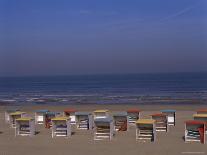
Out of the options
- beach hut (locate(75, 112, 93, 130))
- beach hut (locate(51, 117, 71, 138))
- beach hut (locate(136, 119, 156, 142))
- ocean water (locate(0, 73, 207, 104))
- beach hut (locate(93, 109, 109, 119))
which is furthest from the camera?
ocean water (locate(0, 73, 207, 104))

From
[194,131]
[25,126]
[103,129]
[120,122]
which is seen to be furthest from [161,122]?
[25,126]

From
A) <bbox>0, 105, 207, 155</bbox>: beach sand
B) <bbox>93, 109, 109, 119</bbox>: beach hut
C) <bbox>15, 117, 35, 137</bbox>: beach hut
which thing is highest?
<bbox>93, 109, 109, 119</bbox>: beach hut

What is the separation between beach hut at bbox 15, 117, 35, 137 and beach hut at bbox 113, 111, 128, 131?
3321 mm

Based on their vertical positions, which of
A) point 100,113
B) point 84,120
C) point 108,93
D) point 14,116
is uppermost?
point 108,93

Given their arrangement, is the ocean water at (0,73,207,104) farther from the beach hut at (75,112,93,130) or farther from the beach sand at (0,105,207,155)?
the beach sand at (0,105,207,155)

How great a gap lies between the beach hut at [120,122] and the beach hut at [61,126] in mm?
2139

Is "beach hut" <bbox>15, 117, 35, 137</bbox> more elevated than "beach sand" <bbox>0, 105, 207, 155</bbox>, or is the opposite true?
"beach hut" <bbox>15, 117, 35, 137</bbox>

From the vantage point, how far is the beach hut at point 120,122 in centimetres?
1631

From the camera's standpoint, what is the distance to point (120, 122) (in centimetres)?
1655

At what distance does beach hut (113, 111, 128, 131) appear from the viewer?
16.3m

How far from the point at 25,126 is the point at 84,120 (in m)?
2.67

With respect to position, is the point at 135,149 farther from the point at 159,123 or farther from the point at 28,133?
the point at 28,133

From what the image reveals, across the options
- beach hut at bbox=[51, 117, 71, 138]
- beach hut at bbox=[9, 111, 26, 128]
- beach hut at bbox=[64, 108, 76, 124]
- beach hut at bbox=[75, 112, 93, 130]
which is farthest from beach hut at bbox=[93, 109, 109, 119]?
beach hut at bbox=[9, 111, 26, 128]

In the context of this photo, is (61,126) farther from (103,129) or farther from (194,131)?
(194,131)
